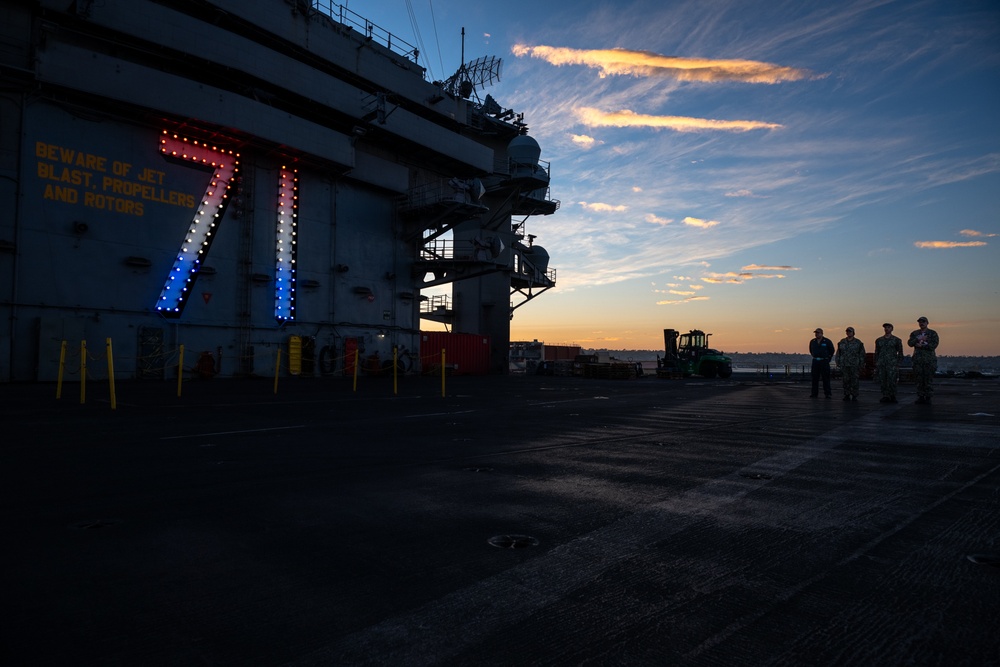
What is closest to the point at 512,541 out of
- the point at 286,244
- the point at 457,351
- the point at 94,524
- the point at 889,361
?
the point at 94,524

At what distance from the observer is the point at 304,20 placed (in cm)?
2664

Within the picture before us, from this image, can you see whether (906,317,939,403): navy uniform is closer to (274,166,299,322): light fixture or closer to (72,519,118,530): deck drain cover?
(72,519,118,530): deck drain cover

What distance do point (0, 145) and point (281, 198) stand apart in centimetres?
999

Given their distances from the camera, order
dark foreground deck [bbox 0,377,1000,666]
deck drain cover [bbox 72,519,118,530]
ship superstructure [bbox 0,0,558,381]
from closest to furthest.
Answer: dark foreground deck [bbox 0,377,1000,666]
deck drain cover [bbox 72,519,118,530]
ship superstructure [bbox 0,0,558,381]

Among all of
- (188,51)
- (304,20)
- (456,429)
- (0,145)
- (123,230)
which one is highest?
(304,20)

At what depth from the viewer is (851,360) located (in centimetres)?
1530

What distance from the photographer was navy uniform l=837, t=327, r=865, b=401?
49.6ft

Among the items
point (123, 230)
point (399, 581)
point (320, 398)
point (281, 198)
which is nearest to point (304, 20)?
point (281, 198)

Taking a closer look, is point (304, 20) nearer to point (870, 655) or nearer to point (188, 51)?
point (188, 51)

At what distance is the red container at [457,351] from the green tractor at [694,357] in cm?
1180

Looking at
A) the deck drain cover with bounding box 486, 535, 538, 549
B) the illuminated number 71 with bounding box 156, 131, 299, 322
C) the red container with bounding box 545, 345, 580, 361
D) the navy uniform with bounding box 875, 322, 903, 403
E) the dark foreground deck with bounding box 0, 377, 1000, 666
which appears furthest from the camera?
the red container with bounding box 545, 345, 580, 361

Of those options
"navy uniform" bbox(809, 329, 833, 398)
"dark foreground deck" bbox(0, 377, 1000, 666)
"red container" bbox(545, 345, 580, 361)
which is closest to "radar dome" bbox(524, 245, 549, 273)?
"red container" bbox(545, 345, 580, 361)

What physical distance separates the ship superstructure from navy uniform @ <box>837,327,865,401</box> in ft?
63.1

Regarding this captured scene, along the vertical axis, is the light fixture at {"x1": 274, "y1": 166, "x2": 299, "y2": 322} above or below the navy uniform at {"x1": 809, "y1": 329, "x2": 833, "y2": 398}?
above
